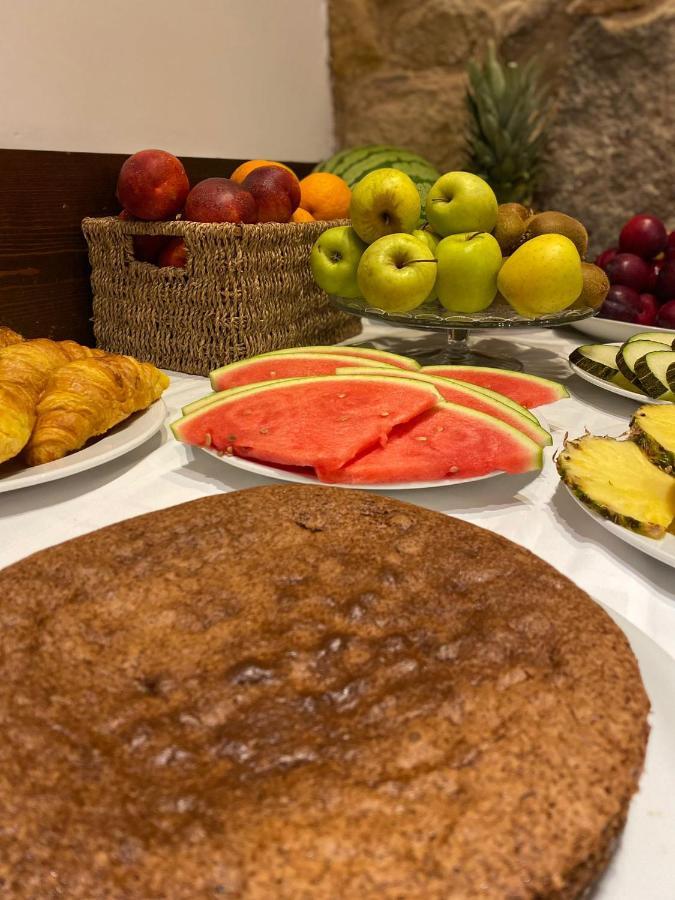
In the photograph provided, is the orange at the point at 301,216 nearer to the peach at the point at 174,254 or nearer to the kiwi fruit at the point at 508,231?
the peach at the point at 174,254

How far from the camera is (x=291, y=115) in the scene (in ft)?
9.55

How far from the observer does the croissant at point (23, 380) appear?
41.0 inches

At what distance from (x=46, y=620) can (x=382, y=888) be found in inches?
14.9

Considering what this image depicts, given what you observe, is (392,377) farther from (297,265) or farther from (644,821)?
(644,821)

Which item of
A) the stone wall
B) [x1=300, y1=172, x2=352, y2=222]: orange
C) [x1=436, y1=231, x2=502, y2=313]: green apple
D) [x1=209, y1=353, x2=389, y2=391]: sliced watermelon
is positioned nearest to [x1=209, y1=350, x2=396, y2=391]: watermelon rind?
[x1=209, y1=353, x2=389, y2=391]: sliced watermelon

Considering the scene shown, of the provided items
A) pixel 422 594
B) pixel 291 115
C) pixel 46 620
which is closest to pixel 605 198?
pixel 291 115

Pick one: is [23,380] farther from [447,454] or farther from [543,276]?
[543,276]

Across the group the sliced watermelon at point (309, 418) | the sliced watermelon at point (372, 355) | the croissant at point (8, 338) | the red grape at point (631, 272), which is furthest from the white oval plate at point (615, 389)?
the croissant at point (8, 338)

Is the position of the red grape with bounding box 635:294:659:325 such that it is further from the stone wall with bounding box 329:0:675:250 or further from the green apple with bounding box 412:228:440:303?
the stone wall with bounding box 329:0:675:250

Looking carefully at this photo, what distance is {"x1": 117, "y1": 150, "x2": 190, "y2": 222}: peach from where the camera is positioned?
1687 millimetres

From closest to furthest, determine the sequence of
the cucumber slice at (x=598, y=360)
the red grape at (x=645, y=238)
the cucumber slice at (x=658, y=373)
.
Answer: the cucumber slice at (x=658, y=373)
the cucumber slice at (x=598, y=360)
the red grape at (x=645, y=238)

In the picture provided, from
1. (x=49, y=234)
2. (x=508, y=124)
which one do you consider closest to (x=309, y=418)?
(x=49, y=234)

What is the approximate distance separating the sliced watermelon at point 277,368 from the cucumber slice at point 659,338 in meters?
0.62

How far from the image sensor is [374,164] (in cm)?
270
